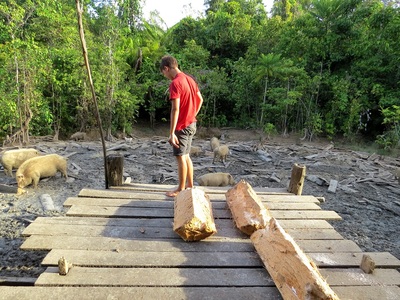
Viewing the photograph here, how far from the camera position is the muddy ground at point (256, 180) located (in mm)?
5453

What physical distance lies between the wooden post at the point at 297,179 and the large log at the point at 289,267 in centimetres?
211

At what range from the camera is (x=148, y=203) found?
12.8ft

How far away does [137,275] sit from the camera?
93.3 inches

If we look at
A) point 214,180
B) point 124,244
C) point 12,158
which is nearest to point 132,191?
point 124,244

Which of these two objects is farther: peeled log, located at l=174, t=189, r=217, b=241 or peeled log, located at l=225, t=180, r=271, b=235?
peeled log, located at l=225, t=180, r=271, b=235

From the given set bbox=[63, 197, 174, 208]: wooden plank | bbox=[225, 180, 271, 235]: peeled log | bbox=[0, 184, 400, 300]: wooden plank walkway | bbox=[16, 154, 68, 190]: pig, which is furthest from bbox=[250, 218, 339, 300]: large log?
bbox=[16, 154, 68, 190]: pig

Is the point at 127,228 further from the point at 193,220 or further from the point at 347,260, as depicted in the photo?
the point at 347,260

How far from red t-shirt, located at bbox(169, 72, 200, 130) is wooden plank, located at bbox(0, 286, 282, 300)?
2.37m

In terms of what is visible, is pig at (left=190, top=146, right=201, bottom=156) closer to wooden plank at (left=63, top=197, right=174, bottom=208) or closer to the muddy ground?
the muddy ground

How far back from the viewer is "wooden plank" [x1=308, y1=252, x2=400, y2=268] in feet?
8.89

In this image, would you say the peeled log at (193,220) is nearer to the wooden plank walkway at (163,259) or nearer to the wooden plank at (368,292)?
the wooden plank walkway at (163,259)

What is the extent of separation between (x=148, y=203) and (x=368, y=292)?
8.39 feet

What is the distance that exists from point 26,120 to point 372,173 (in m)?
12.6

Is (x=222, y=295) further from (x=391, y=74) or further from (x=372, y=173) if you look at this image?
(x=391, y=74)
